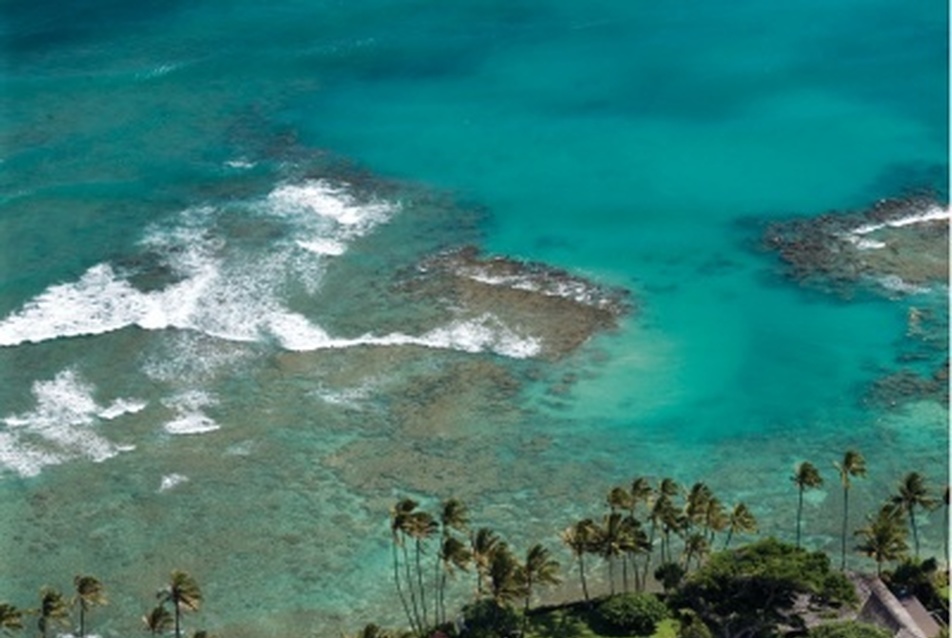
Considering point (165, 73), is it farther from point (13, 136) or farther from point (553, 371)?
point (553, 371)

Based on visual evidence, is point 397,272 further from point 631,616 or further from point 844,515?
point 631,616

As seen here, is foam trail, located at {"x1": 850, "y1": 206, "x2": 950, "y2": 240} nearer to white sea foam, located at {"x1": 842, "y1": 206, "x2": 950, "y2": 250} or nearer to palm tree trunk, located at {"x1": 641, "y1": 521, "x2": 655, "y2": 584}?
white sea foam, located at {"x1": 842, "y1": 206, "x2": 950, "y2": 250}

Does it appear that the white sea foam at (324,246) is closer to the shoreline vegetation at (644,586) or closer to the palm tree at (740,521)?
the shoreline vegetation at (644,586)

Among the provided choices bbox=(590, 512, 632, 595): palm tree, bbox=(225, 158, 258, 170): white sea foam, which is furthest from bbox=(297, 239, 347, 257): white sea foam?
bbox=(590, 512, 632, 595): palm tree

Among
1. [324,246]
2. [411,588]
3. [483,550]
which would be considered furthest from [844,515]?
[324,246]

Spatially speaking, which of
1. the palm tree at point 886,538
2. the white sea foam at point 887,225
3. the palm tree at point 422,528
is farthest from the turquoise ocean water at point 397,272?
the palm tree at point 886,538

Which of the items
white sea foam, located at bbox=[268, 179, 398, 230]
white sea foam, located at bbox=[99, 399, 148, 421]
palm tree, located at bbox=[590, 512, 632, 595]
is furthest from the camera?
white sea foam, located at bbox=[268, 179, 398, 230]
